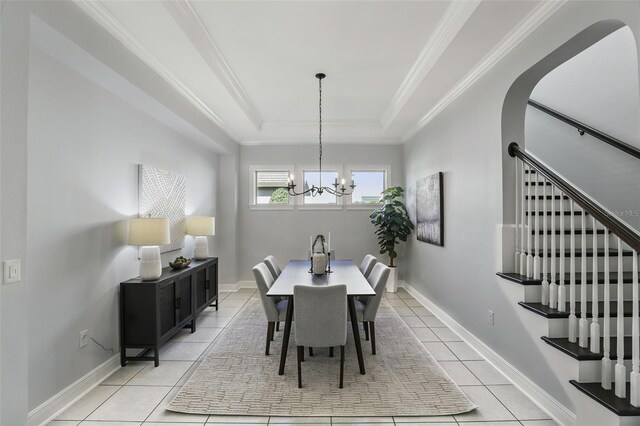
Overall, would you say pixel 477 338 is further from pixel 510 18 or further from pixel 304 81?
pixel 304 81

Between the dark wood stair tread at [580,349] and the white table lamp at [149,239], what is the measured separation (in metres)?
3.24

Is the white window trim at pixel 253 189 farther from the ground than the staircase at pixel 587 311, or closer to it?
farther from the ground

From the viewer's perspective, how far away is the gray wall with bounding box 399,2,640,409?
222 centimetres

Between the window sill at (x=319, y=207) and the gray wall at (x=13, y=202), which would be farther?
the window sill at (x=319, y=207)

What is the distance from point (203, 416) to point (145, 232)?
1659 mm

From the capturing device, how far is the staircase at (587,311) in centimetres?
173

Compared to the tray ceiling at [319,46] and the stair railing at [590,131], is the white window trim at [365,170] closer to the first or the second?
the tray ceiling at [319,46]

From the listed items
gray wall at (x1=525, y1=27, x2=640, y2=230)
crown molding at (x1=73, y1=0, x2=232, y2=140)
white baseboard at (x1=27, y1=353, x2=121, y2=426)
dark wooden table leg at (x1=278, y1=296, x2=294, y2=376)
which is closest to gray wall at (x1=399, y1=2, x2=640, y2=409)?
gray wall at (x1=525, y1=27, x2=640, y2=230)

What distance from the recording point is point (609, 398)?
177 cm

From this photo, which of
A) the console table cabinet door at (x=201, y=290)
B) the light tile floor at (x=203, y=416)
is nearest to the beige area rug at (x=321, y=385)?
the light tile floor at (x=203, y=416)

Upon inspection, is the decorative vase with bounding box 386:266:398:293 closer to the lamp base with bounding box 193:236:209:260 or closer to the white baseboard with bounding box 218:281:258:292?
the white baseboard with bounding box 218:281:258:292

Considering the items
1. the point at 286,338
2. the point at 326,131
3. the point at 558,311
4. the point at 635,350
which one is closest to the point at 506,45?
the point at 558,311

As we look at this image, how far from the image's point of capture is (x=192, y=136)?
4.55 m

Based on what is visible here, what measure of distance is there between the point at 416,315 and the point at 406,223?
5.51 ft
